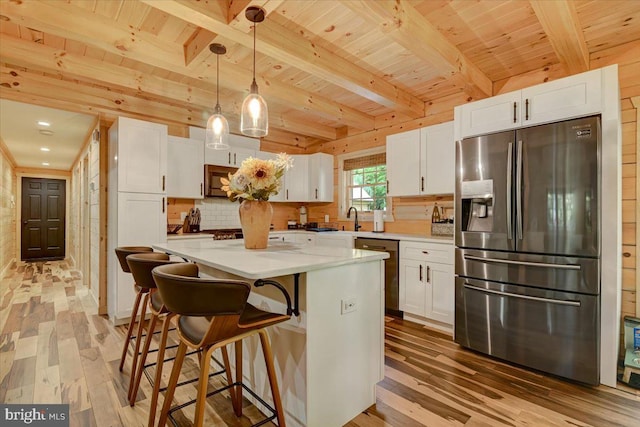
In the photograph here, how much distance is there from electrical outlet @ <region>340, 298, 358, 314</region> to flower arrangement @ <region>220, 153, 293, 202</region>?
896mm

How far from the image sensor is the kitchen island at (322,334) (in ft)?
5.23

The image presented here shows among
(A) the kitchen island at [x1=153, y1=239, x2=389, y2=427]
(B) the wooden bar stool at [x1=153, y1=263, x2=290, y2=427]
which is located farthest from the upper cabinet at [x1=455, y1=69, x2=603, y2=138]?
(B) the wooden bar stool at [x1=153, y1=263, x2=290, y2=427]

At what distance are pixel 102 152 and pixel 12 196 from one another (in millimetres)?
5499

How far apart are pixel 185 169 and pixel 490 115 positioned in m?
3.44

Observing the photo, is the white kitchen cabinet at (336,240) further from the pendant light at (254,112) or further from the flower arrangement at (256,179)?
the pendant light at (254,112)

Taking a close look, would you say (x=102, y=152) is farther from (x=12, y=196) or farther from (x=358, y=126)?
(x=12, y=196)

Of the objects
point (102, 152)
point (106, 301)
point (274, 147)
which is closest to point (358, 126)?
point (274, 147)

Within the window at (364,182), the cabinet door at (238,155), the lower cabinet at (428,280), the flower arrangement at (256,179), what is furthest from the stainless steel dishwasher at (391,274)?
the cabinet door at (238,155)

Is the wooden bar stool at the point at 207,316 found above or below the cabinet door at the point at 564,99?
below

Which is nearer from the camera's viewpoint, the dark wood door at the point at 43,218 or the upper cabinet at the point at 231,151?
the upper cabinet at the point at 231,151

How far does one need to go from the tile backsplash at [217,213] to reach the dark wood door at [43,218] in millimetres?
6242

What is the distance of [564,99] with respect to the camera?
2281 mm

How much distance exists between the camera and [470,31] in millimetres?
2506

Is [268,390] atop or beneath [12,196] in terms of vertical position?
beneath
